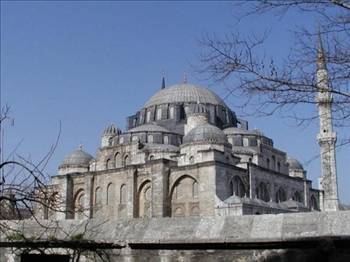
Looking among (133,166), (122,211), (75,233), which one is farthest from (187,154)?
(75,233)

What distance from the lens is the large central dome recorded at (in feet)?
191

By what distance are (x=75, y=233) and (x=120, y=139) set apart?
45.2 metres

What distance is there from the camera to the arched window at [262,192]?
151 ft

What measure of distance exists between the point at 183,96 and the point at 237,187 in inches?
713

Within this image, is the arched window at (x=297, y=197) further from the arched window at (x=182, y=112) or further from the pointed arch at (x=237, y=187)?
the arched window at (x=182, y=112)

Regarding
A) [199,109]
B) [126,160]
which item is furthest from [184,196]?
[199,109]

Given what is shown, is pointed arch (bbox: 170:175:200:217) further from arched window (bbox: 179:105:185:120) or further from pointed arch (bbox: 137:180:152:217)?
arched window (bbox: 179:105:185:120)

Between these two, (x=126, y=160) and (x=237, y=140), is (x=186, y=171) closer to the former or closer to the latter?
(x=126, y=160)

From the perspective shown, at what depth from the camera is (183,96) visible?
58.4 meters

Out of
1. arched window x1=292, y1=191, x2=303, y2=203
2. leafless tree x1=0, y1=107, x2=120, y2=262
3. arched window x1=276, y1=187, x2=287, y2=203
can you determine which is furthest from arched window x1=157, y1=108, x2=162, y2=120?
leafless tree x1=0, y1=107, x2=120, y2=262

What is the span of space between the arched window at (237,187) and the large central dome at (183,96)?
16371 mm

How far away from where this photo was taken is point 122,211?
45.2 m

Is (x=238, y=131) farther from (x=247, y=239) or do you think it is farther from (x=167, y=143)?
(x=247, y=239)

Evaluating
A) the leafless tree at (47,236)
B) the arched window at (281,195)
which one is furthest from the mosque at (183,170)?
the leafless tree at (47,236)
